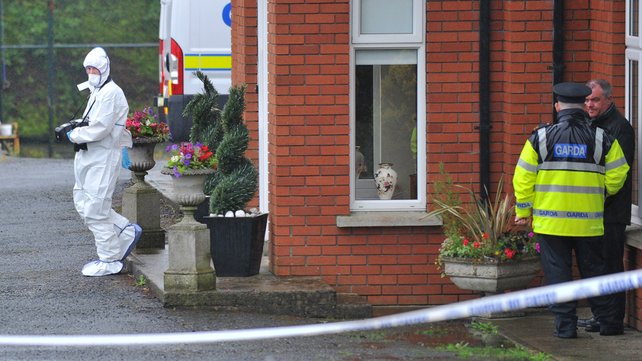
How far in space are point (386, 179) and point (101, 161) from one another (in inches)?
97.4

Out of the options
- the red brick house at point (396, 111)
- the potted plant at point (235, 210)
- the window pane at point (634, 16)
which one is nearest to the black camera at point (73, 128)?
the potted plant at point (235, 210)

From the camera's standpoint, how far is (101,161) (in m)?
12.0

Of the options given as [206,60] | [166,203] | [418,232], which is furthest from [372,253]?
[206,60]

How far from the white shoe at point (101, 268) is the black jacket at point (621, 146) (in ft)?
14.3

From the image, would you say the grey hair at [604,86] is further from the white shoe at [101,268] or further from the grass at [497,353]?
the white shoe at [101,268]

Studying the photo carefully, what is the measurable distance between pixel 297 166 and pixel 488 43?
1.65 metres

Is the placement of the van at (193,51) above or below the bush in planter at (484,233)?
above

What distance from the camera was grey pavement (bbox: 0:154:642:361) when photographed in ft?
29.8

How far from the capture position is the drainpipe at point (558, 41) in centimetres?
1062

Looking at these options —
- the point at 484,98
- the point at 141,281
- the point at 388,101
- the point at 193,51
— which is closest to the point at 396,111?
the point at 388,101

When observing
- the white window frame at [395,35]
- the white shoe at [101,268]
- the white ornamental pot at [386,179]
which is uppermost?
the white window frame at [395,35]

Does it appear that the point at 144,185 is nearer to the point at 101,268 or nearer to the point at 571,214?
the point at 101,268

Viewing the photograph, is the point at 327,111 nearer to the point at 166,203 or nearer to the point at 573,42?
the point at 573,42

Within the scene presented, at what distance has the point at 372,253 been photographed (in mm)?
10867
